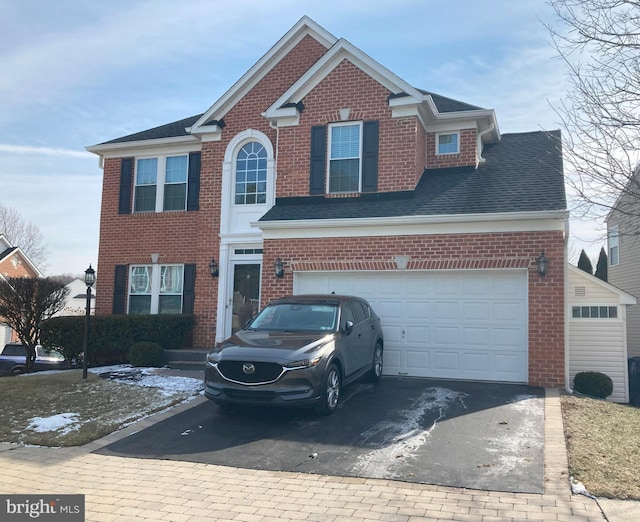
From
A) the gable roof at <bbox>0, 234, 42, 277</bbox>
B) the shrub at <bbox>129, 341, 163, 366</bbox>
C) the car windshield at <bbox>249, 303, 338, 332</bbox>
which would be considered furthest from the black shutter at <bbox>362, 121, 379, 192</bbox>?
the gable roof at <bbox>0, 234, 42, 277</bbox>

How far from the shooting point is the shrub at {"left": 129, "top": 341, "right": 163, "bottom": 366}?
1305cm

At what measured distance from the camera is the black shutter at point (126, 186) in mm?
16531

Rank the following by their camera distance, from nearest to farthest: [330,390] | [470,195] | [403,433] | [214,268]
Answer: [403,433] → [330,390] → [470,195] → [214,268]

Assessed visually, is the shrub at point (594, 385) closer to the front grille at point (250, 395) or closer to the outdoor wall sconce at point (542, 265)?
the outdoor wall sconce at point (542, 265)

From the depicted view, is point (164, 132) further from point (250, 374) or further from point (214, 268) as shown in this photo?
point (250, 374)

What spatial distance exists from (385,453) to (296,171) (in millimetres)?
8280

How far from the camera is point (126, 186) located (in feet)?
54.4

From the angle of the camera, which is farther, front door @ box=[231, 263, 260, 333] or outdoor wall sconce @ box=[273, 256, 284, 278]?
front door @ box=[231, 263, 260, 333]

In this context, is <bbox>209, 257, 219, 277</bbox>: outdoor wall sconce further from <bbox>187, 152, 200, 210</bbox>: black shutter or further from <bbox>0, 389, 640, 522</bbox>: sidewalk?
<bbox>0, 389, 640, 522</bbox>: sidewalk

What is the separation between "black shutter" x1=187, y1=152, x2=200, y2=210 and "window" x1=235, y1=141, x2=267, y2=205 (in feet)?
4.42

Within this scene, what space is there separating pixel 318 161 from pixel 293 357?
680 centimetres

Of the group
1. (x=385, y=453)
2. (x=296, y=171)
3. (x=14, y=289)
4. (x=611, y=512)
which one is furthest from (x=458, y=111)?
(x=14, y=289)

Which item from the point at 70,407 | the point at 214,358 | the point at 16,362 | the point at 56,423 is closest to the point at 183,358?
the point at 70,407

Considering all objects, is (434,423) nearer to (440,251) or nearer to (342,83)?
(440,251)
